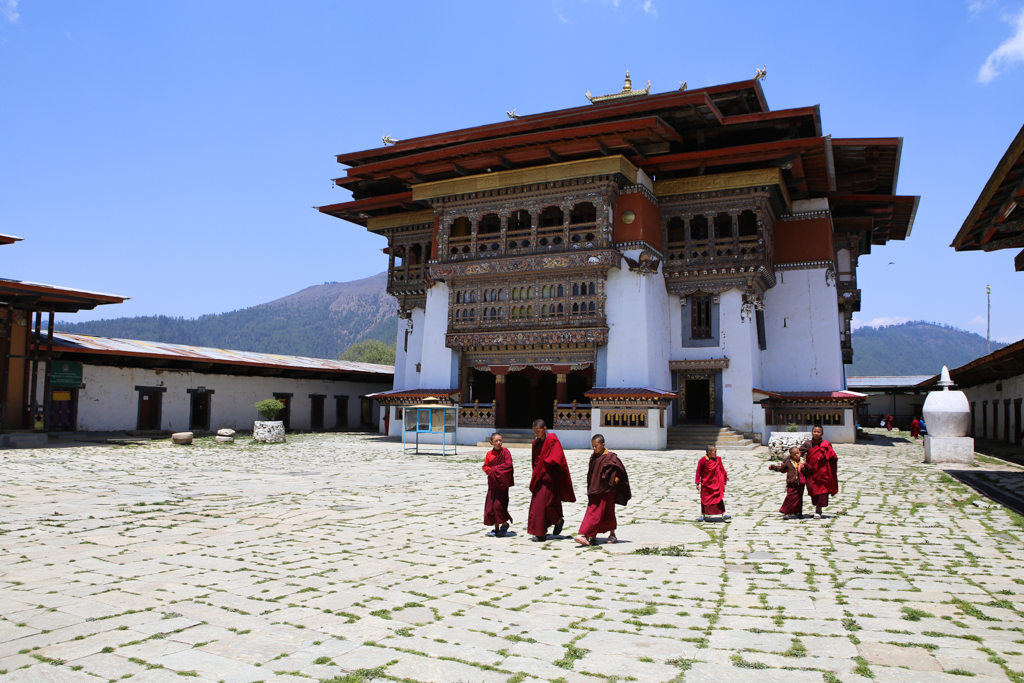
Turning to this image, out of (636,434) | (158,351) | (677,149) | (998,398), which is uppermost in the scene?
(677,149)

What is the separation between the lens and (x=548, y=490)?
8617 mm

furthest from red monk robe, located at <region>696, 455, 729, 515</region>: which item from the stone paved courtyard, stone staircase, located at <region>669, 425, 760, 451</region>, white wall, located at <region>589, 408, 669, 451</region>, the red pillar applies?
the red pillar

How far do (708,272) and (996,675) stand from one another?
72.2ft

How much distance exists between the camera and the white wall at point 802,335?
26.7m

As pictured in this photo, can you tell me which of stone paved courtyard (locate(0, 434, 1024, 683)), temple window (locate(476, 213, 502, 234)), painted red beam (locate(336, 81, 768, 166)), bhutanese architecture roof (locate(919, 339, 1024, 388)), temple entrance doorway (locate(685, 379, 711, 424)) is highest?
painted red beam (locate(336, 81, 768, 166))

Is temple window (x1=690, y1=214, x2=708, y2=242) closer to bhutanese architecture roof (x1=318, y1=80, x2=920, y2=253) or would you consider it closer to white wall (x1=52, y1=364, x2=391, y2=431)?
bhutanese architecture roof (x1=318, y1=80, x2=920, y2=253)

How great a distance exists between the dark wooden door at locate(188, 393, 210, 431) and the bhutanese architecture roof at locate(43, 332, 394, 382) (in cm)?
112

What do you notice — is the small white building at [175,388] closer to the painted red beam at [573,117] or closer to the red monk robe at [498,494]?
the painted red beam at [573,117]

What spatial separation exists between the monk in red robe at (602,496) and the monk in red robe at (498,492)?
3.16 feet

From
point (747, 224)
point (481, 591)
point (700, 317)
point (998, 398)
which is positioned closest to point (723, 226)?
point (747, 224)

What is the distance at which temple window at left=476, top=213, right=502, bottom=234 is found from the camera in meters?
27.7

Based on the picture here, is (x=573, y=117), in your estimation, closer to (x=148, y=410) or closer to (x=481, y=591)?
(x=148, y=410)

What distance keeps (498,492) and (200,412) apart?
24.1m

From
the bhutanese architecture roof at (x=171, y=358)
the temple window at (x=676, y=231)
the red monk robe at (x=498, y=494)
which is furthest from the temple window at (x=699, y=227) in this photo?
the red monk robe at (x=498, y=494)
